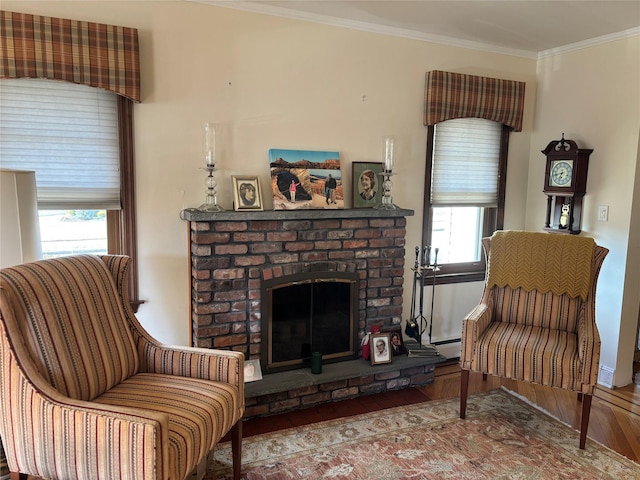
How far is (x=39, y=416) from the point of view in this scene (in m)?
1.61

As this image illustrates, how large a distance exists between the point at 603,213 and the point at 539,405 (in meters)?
1.40

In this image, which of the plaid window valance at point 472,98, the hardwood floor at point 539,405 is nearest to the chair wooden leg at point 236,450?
the hardwood floor at point 539,405

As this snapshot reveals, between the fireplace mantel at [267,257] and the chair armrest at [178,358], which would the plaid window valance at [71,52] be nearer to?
Result: the fireplace mantel at [267,257]

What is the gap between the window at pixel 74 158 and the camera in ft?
7.86

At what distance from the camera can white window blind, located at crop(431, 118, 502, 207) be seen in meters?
3.55

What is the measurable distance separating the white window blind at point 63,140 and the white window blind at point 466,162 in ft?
7.26

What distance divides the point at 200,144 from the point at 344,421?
71.5 inches

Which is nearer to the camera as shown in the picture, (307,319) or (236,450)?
(236,450)

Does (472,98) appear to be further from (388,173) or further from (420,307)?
(420,307)

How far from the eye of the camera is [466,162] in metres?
3.65

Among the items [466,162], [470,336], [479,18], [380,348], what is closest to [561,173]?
[466,162]

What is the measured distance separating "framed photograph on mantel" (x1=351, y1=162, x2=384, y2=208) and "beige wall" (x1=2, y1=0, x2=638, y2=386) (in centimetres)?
6

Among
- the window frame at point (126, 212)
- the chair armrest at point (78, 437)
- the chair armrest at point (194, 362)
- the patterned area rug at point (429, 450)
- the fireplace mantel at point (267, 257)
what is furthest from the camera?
the fireplace mantel at point (267, 257)

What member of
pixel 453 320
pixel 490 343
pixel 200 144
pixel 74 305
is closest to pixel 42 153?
pixel 200 144
